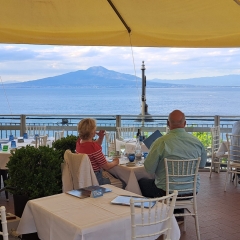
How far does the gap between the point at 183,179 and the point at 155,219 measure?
1.46 metres

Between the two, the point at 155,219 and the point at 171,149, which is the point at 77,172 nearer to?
the point at 171,149

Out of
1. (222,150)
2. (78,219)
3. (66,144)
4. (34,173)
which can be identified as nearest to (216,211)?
(222,150)

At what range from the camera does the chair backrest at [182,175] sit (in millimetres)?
3990

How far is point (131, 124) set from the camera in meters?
8.79

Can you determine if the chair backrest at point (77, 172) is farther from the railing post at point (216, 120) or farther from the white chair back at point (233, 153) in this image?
the railing post at point (216, 120)

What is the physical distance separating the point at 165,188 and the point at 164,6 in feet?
7.08

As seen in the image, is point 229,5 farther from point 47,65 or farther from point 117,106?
point 117,106

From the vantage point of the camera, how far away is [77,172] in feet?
13.0

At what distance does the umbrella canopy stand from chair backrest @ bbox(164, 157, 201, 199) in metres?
1.83

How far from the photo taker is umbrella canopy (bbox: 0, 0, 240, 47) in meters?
4.73

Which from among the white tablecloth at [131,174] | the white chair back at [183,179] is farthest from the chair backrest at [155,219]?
the white tablecloth at [131,174]

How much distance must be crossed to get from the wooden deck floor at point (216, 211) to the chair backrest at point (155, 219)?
67.8 inches

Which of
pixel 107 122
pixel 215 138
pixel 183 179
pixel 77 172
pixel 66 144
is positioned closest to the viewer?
pixel 77 172

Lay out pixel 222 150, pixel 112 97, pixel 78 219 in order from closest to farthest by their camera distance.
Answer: pixel 78 219 → pixel 222 150 → pixel 112 97
